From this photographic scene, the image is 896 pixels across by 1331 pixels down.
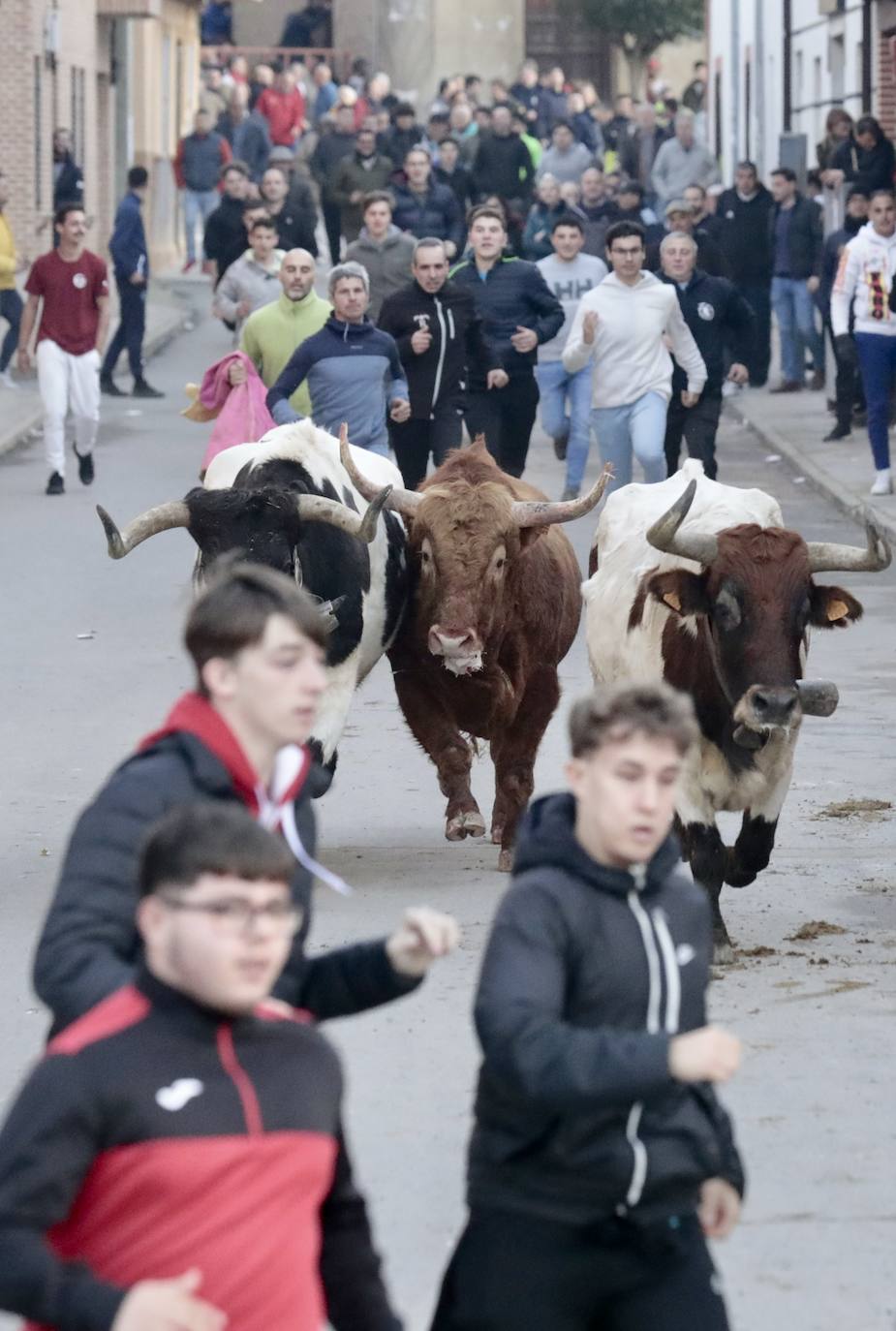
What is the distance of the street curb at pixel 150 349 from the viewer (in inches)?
948

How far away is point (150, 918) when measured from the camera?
139 inches

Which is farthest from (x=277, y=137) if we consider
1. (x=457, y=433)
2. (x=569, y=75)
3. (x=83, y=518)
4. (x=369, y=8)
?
(x=457, y=433)

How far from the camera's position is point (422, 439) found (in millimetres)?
15148

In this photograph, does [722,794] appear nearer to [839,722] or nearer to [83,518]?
[839,722]

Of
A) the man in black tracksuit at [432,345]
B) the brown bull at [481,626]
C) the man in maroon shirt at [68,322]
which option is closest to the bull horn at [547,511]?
the brown bull at [481,626]

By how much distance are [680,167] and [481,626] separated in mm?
24303

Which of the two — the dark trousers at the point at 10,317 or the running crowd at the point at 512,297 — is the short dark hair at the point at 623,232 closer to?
the running crowd at the point at 512,297

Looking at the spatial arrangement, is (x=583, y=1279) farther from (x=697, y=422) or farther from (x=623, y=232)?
(x=697, y=422)

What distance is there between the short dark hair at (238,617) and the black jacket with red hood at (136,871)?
8 centimetres

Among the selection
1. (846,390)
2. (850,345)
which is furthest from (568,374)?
(846,390)

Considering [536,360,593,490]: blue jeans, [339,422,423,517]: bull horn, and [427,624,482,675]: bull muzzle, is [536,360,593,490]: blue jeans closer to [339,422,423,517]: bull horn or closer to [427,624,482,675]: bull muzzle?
[339,422,423,517]: bull horn

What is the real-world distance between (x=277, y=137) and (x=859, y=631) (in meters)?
30.8

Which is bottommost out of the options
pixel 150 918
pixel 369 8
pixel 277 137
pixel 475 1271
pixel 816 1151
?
pixel 816 1151

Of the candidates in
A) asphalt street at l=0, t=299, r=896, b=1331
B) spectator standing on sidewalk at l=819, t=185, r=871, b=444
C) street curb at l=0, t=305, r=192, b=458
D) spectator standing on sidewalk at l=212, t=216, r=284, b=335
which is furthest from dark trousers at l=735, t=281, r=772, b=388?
asphalt street at l=0, t=299, r=896, b=1331
